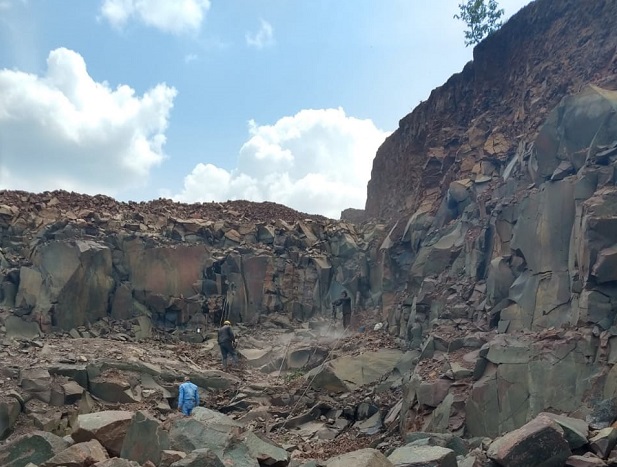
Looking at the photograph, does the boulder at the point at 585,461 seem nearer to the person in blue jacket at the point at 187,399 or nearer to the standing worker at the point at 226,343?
the person in blue jacket at the point at 187,399

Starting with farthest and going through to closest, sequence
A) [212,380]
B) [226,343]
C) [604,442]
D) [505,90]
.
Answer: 1. [505,90]
2. [226,343]
3. [212,380]
4. [604,442]

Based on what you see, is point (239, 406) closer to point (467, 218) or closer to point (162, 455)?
point (162, 455)

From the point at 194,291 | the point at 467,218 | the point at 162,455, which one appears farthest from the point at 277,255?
the point at 162,455

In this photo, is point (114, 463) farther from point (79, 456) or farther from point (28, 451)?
point (28, 451)

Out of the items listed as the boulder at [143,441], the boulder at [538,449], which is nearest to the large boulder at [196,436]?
the boulder at [143,441]

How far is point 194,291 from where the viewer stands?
17.2 m

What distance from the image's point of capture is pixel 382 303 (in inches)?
569

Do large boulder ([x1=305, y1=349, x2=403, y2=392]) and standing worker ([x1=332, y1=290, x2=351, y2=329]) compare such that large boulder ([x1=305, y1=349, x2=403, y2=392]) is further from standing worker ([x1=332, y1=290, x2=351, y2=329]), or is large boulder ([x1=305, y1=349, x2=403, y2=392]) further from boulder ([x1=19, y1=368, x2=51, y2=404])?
standing worker ([x1=332, y1=290, x2=351, y2=329])

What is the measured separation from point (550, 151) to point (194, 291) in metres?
11.5

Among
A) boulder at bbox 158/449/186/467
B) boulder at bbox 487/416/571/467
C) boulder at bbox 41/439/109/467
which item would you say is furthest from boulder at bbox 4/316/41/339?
boulder at bbox 487/416/571/467

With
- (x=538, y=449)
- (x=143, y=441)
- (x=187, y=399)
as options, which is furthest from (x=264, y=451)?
(x=187, y=399)

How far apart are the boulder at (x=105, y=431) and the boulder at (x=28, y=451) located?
249 mm

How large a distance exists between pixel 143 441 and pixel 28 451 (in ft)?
3.50

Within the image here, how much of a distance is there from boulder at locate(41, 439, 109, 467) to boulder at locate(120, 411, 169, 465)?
25cm
